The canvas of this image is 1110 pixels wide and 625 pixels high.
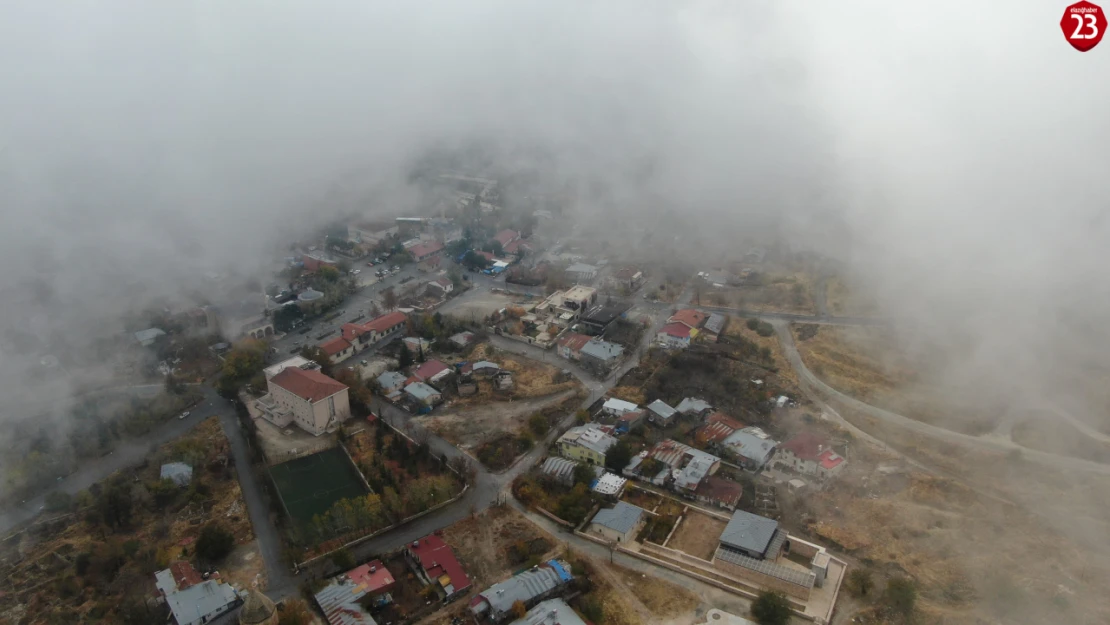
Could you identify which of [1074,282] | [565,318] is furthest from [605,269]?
[1074,282]

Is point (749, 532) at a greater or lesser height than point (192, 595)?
greater

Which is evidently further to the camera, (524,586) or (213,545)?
(213,545)

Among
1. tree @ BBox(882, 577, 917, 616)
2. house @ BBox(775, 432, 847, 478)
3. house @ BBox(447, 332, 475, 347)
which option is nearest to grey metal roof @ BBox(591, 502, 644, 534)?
house @ BBox(775, 432, 847, 478)

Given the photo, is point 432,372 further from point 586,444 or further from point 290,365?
point 586,444

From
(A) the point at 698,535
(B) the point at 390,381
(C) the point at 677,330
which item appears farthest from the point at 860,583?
(B) the point at 390,381

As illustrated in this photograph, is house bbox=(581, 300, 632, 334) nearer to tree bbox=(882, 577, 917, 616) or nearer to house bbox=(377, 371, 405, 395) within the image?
house bbox=(377, 371, 405, 395)

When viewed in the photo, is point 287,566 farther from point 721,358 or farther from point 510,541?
point 721,358

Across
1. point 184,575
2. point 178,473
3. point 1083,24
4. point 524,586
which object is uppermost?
point 1083,24
